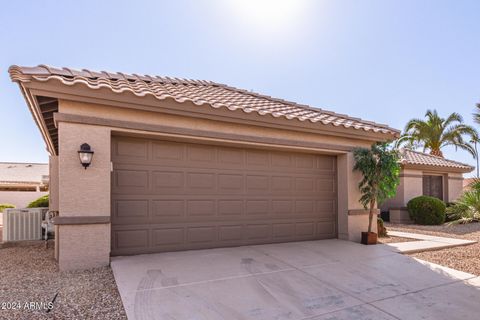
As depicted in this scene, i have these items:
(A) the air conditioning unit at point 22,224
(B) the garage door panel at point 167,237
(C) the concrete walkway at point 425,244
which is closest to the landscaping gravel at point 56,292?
(B) the garage door panel at point 167,237

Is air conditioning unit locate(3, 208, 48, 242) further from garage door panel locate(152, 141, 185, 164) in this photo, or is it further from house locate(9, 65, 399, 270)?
garage door panel locate(152, 141, 185, 164)

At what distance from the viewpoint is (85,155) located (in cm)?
484

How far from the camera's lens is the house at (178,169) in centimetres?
491

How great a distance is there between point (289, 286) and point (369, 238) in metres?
3.91

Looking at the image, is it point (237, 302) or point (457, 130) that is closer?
point (237, 302)

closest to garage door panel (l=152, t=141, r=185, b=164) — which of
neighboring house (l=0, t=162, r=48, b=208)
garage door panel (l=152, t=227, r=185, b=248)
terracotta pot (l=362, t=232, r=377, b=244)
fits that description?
garage door panel (l=152, t=227, r=185, b=248)

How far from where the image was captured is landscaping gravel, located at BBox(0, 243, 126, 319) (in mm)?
3350

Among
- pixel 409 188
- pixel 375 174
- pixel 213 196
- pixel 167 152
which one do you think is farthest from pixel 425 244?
pixel 409 188

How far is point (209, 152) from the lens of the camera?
6402 millimetres

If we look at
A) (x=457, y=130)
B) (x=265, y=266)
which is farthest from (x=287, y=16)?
(x=457, y=130)

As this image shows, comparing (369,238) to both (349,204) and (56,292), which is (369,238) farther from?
(56,292)

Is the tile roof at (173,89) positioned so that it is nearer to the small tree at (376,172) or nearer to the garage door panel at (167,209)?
the small tree at (376,172)

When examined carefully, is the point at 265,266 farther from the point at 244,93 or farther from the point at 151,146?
the point at 244,93

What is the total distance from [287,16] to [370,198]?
18.6 feet
